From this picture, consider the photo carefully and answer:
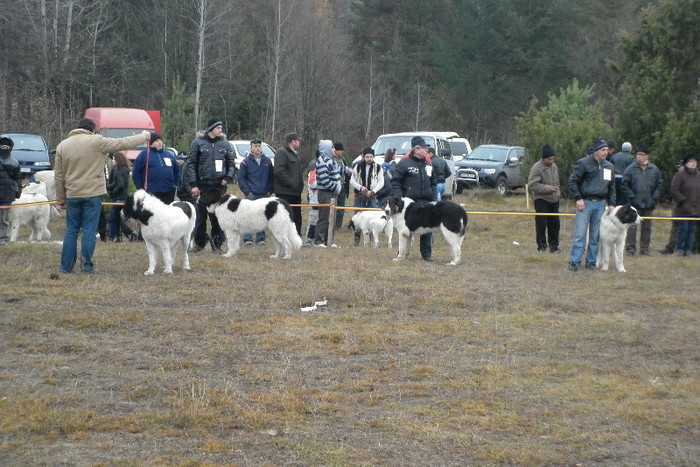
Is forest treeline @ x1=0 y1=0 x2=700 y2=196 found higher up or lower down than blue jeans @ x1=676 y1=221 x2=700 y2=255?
higher up

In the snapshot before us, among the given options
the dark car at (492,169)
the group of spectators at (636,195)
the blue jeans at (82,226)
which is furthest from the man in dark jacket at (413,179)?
the dark car at (492,169)

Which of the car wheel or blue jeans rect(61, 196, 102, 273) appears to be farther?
the car wheel

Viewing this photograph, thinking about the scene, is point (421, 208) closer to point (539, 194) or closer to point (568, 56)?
point (539, 194)

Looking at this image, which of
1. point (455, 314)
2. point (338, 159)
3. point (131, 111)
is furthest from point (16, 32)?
point (455, 314)

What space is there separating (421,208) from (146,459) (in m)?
8.32

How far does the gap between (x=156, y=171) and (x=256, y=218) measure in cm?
164

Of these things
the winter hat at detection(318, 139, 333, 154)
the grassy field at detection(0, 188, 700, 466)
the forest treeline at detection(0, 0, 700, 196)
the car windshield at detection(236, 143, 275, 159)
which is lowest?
the grassy field at detection(0, 188, 700, 466)

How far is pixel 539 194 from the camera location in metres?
15.2

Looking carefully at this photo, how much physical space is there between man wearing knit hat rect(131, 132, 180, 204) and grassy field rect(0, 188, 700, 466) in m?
1.31

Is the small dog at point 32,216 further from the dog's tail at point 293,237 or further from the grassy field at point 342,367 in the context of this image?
the dog's tail at point 293,237

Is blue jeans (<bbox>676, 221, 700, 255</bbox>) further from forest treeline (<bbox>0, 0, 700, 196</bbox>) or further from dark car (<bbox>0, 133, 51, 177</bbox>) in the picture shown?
dark car (<bbox>0, 133, 51, 177</bbox>)

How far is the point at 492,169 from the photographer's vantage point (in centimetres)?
2764

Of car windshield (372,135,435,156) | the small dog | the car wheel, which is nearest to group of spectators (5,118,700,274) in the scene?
the small dog

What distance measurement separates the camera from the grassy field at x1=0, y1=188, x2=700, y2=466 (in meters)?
5.56
